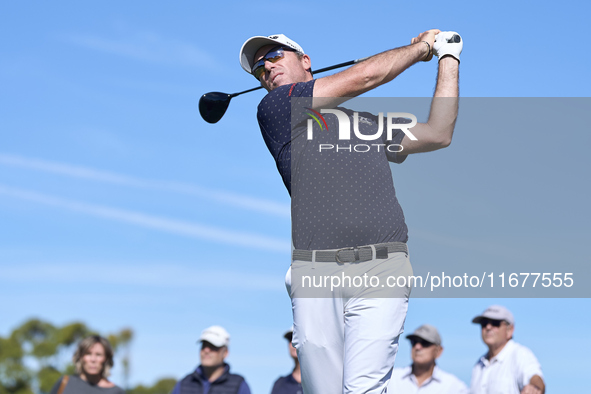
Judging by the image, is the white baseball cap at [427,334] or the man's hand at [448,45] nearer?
the man's hand at [448,45]

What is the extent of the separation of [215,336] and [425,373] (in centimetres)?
261

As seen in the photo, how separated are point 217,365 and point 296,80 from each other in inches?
186

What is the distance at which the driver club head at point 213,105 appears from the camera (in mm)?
5766

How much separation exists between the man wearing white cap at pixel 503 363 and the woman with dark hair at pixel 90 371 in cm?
410

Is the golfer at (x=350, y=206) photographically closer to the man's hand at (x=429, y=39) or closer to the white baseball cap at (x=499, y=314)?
the man's hand at (x=429, y=39)

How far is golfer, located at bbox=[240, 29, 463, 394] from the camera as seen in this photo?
3723 millimetres

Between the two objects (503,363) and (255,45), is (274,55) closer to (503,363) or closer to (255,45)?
(255,45)

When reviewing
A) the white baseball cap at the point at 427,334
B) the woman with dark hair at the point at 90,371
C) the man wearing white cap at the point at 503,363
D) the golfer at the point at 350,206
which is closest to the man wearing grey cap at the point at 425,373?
the white baseball cap at the point at 427,334

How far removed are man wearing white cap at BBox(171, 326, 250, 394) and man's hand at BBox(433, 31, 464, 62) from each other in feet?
17.1

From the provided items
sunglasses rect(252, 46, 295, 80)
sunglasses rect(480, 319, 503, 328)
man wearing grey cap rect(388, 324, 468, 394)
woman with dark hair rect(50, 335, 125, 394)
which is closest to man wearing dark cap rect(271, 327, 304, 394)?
man wearing grey cap rect(388, 324, 468, 394)

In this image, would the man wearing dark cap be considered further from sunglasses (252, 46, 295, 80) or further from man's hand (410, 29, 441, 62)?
man's hand (410, 29, 441, 62)

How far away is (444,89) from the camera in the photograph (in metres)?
4.01

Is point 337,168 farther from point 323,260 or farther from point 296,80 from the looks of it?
point 296,80

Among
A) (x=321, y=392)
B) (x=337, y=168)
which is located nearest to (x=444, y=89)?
(x=337, y=168)
